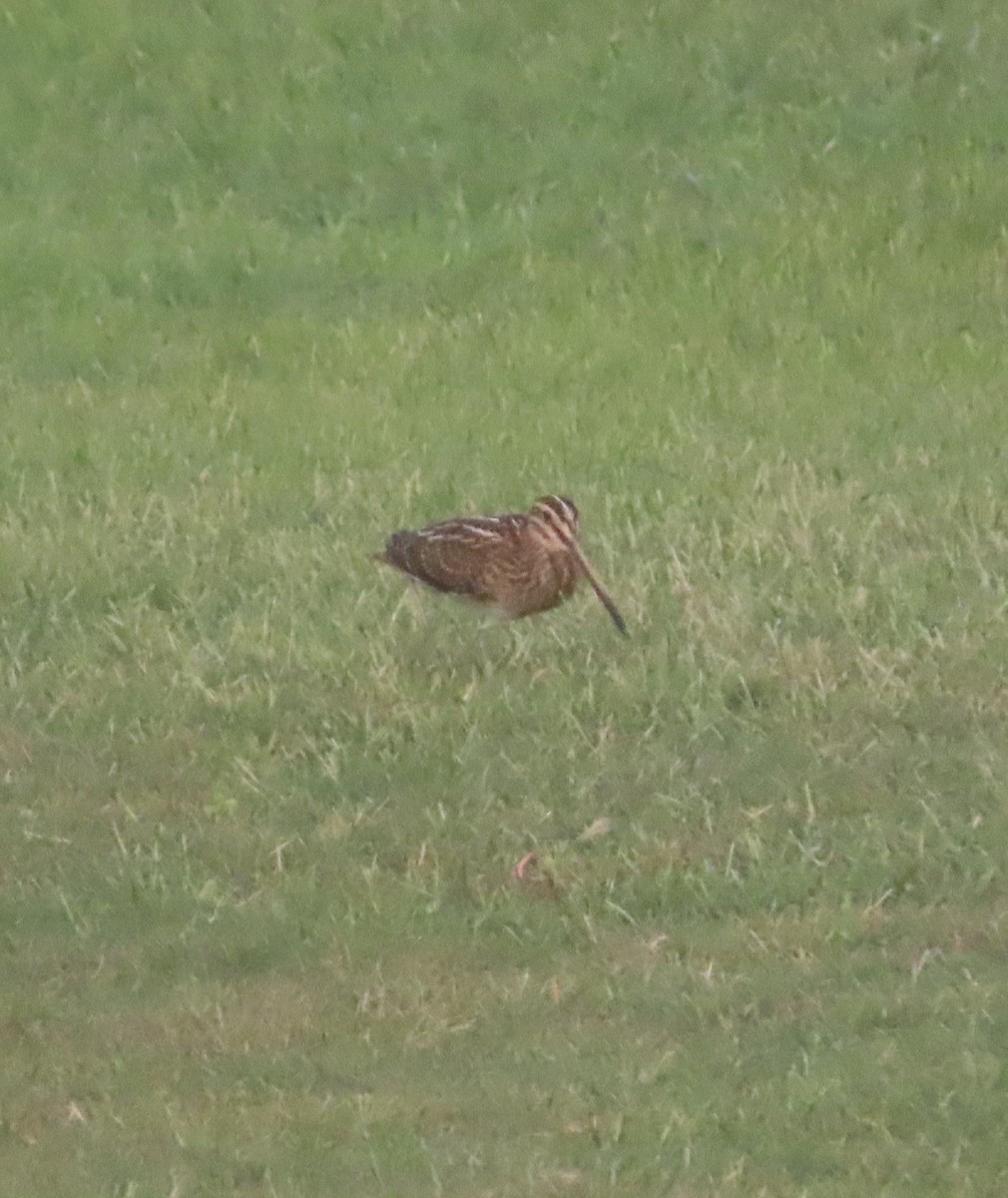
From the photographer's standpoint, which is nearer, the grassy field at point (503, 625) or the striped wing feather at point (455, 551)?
the grassy field at point (503, 625)

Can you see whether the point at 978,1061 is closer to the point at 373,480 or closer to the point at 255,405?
the point at 373,480

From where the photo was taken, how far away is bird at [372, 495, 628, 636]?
11.3 meters

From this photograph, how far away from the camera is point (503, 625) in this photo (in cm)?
1159

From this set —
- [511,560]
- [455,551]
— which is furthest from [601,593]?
[455,551]

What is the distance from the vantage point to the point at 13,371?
57.2 ft

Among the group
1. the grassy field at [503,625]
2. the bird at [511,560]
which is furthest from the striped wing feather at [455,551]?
the grassy field at [503,625]

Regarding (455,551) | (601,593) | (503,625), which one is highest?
(455,551)

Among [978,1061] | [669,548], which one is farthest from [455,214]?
[978,1061]

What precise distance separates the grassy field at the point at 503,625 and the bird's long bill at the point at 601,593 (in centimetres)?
8

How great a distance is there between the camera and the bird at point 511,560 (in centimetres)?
1130

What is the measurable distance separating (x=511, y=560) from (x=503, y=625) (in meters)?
0.38

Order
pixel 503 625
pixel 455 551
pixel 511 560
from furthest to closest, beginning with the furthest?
pixel 503 625
pixel 455 551
pixel 511 560

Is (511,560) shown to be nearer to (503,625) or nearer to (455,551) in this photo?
(455,551)

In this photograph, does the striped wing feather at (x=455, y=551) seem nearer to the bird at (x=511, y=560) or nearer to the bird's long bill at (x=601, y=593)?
the bird at (x=511, y=560)
